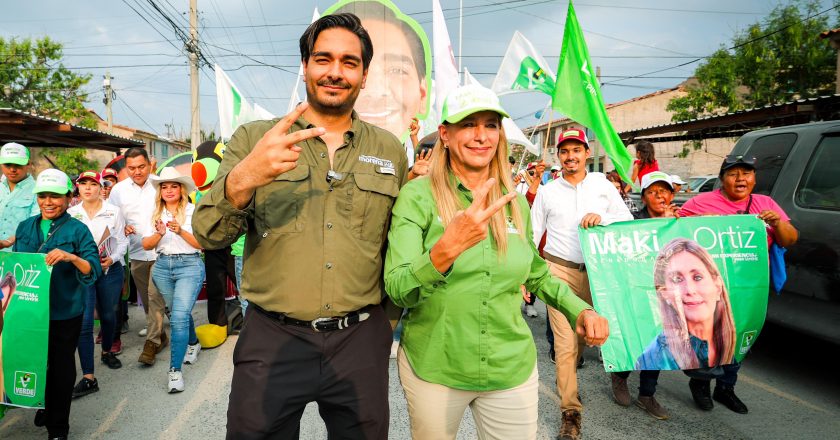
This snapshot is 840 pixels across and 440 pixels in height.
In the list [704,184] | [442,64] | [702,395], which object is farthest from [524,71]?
[704,184]

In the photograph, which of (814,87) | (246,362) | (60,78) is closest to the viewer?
(246,362)

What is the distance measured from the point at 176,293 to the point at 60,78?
31.2 m

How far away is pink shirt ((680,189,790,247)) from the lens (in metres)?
3.86

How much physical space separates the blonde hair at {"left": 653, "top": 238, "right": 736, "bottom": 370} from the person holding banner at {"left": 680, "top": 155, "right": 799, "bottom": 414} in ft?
0.88

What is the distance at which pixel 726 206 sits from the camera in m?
3.99

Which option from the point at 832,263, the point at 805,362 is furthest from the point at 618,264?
the point at 805,362

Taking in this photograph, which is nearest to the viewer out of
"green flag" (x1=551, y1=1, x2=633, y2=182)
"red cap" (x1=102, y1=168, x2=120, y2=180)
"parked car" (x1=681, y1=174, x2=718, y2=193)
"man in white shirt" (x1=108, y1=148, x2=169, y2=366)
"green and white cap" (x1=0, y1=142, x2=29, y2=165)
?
"green and white cap" (x1=0, y1=142, x2=29, y2=165)

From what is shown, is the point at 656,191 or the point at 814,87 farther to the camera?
the point at 814,87

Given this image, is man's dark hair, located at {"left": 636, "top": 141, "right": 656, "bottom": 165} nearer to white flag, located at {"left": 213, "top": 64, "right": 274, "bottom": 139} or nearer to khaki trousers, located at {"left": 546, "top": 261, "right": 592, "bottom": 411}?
khaki trousers, located at {"left": 546, "top": 261, "right": 592, "bottom": 411}

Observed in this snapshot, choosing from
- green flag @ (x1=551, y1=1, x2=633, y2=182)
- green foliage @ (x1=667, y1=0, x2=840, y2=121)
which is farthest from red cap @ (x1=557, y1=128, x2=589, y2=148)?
green foliage @ (x1=667, y1=0, x2=840, y2=121)

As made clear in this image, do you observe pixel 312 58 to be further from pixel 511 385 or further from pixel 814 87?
pixel 814 87

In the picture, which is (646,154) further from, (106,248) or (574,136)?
(106,248)

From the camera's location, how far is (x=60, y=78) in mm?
27922

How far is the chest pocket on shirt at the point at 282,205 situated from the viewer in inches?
74.2
